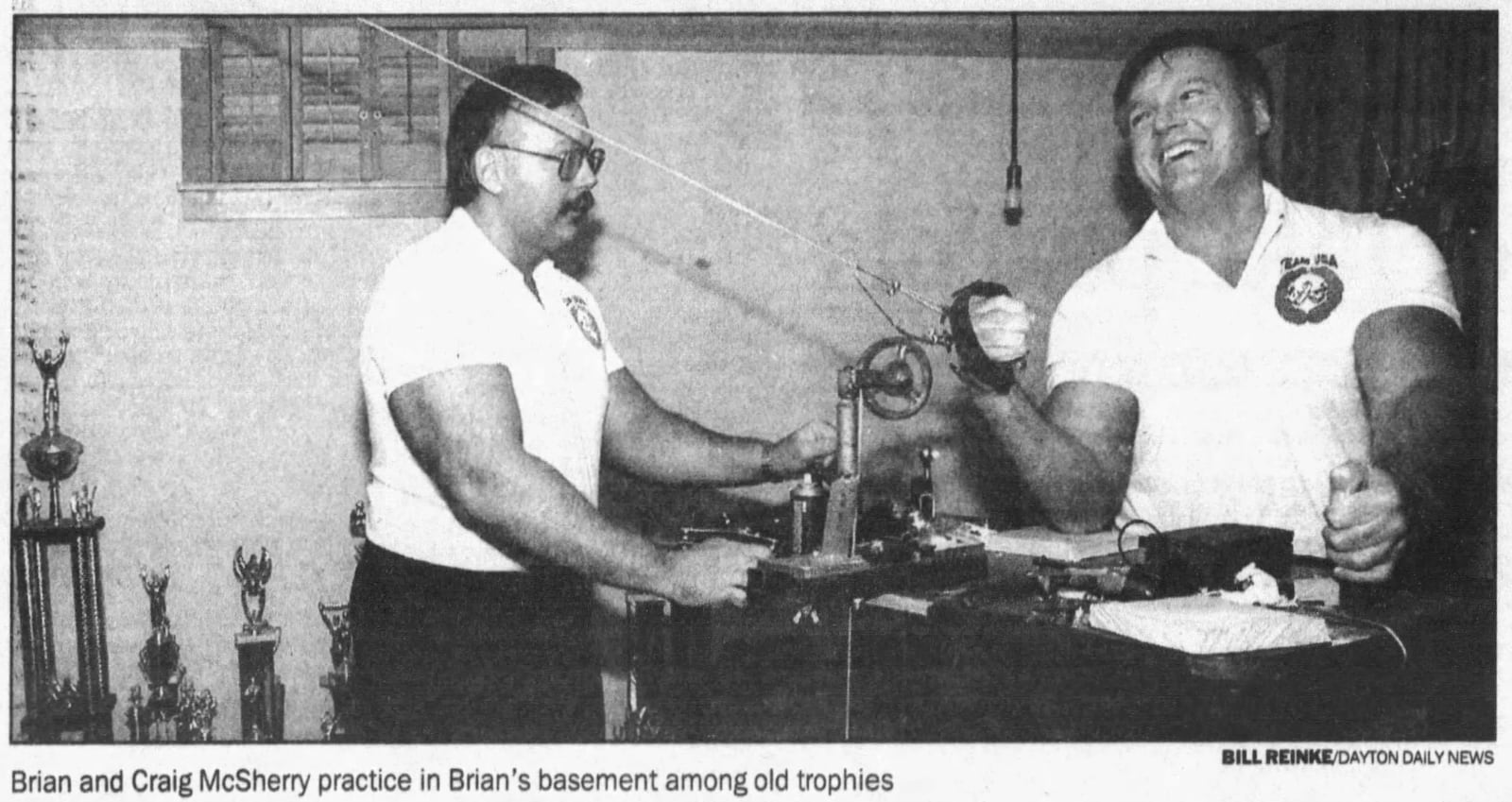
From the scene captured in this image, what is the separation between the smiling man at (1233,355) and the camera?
6.48 ft

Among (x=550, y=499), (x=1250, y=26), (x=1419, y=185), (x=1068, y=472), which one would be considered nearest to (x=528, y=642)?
(x=550, y=499)

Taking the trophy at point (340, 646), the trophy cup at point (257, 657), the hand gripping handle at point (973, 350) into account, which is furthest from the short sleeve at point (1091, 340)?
the trophy cup at point (257, 657)

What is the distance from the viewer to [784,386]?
283 centimetres

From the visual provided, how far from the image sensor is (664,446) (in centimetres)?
214

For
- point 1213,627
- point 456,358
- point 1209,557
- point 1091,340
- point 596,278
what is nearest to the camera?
point 1213,627

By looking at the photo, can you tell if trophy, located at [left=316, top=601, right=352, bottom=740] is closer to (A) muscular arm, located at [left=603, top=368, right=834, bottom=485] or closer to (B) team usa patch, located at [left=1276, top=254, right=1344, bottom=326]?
(A) muscular arm, located at [left=603, top=368, right=834, bottom=485]

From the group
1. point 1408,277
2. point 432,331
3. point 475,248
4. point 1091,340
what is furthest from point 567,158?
point 1408,277

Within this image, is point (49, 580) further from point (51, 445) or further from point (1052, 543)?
point (1052, 543)

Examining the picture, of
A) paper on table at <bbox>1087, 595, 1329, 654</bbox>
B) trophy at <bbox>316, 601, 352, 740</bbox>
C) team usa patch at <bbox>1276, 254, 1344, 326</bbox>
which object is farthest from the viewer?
trophy at <bbox>316, 601, 352, 740</bbox>

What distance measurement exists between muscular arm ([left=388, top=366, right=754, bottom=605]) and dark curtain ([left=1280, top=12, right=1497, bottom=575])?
1.21 meters

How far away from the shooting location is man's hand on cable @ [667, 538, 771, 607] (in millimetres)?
1585

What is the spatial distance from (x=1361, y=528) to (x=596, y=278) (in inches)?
67.2

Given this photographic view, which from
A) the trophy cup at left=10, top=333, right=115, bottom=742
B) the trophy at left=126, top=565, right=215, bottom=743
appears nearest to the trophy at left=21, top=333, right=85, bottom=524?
the trophy cup at left=10, top=333, right=115, bottom=742

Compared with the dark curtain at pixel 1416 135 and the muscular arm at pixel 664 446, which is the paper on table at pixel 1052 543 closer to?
the muscular arm at pixel 664 446
